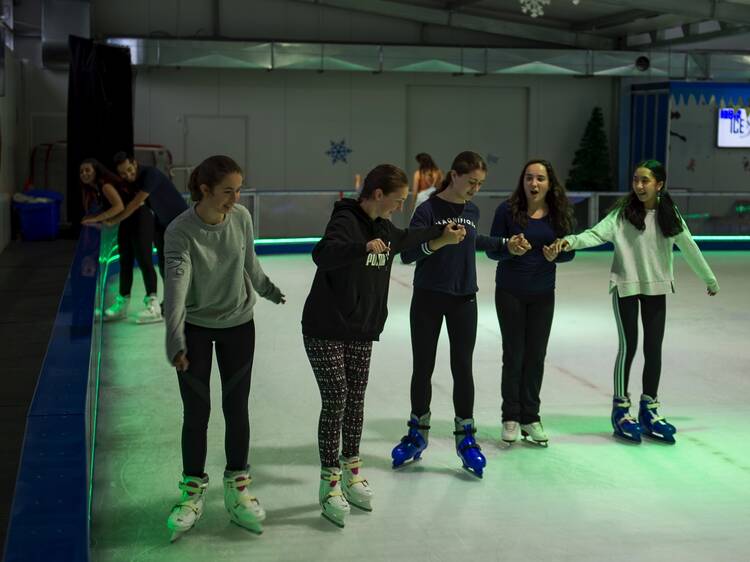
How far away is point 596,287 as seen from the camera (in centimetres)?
1090

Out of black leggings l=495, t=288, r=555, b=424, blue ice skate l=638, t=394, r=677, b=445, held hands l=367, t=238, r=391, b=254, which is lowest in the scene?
blue ice skate l=638, t=394, r=677, b=445

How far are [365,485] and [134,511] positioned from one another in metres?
0.84

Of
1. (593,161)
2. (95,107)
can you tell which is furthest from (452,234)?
(593,161)

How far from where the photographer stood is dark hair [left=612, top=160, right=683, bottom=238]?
482cm

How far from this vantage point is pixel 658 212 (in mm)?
4863

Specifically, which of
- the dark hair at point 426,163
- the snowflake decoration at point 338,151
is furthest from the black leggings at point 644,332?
the snowflake decoration at point 338,151

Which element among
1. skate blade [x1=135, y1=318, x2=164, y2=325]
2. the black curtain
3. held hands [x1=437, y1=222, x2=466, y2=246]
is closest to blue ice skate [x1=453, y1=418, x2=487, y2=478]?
held hands [x1=437, y1=222, x2=466, y2=246]

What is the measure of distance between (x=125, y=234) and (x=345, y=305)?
5.08m

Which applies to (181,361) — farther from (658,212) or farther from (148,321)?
(148,321)

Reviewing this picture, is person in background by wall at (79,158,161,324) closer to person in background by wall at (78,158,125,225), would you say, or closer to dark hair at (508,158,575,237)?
person in background by wall at (78,158,125,225)

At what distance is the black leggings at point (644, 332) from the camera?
191 inches

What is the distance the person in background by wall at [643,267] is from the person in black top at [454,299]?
74 cm

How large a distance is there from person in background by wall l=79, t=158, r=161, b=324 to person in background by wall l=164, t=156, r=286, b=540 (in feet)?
15.2

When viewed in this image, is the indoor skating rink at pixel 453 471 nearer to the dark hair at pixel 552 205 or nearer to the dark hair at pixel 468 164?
the dark hair at pixel 552 205
